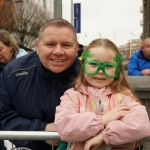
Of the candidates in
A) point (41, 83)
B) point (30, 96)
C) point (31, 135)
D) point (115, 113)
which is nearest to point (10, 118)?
point (30, 96)

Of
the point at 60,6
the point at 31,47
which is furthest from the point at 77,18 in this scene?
the point at 31,47

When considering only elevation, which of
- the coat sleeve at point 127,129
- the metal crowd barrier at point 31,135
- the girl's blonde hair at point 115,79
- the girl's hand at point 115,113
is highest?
the girl's blonde hair at point 115,79

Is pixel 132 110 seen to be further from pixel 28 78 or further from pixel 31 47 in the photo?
pixel 31 47

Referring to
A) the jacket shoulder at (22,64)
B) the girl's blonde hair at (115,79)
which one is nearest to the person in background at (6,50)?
the jacket shoulder at (22,64)

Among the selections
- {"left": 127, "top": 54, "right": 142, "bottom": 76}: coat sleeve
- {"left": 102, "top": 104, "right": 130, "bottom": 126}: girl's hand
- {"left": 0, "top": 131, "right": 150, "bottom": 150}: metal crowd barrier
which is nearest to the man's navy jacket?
{"left": 0, "top": 131, "right": 150, "bottom": 150}: metal crowd barrier

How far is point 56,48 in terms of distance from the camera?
231cm

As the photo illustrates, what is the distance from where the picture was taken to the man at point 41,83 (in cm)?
234

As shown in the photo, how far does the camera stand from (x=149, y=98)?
12.0 ft

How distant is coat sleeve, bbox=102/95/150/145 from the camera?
1.78 meters

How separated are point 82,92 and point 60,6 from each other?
3653mm

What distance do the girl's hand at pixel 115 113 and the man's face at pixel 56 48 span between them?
65cm

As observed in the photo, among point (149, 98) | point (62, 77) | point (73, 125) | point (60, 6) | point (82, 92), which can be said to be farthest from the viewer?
point (60, 6)

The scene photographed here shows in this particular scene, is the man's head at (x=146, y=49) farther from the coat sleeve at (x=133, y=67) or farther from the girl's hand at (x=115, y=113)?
the girl's hand at (x=115, y=113)

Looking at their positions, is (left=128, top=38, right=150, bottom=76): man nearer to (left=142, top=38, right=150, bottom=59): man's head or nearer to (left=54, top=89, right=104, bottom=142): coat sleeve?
(left=142, top=38, right=150, bottom=59): man's head
